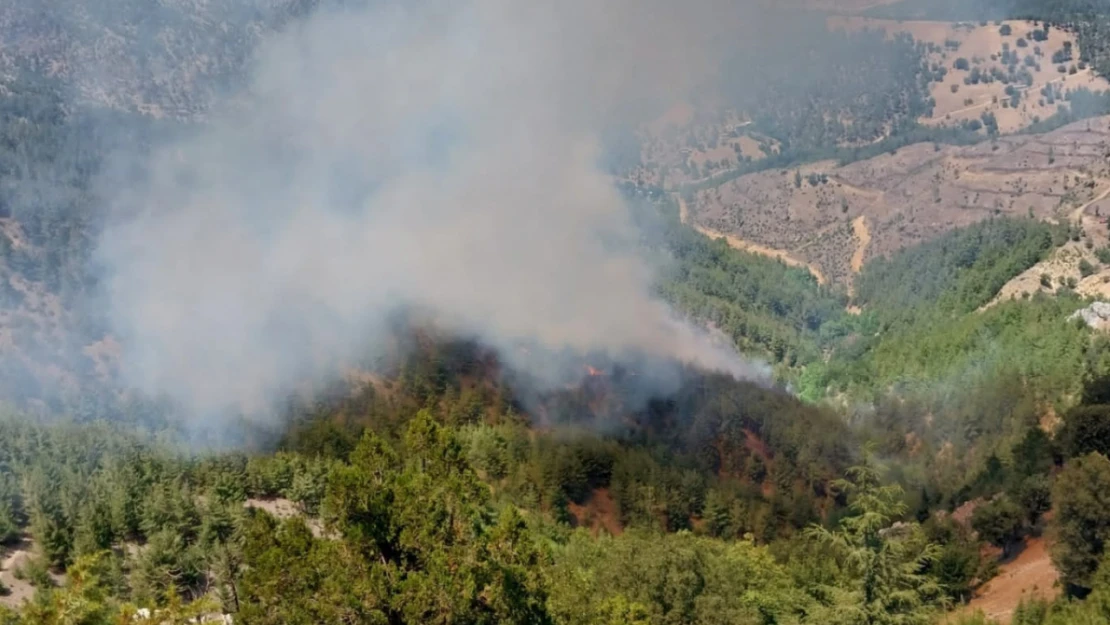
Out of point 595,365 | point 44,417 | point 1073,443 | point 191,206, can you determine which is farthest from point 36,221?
point 1073,443

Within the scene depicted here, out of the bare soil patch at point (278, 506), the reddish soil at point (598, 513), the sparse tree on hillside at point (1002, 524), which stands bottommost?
the sparse tree on hillside at point (1002, 524)

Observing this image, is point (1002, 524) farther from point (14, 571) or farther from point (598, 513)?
point (14, 571)

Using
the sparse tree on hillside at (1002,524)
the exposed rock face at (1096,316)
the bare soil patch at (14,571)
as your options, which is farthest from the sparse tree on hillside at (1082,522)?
the exposed rock face at (1096,316)

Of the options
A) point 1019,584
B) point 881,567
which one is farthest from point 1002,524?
point 881,567

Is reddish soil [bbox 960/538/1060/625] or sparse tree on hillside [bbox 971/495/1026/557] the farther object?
sparse tree on hillside [bbox 971/495/1026/557]

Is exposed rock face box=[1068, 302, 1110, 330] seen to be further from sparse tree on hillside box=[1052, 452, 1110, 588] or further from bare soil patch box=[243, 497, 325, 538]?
bare soil patch box=[243, 497, 325, 538]

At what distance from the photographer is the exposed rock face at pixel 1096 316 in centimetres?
12985

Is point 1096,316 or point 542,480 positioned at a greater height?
point 1096,316

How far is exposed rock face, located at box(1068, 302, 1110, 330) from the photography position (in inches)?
5112

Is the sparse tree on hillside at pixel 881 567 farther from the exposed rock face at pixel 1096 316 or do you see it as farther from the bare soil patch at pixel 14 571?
the exposed rock face at pixel 1096 316

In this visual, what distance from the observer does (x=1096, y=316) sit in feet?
433

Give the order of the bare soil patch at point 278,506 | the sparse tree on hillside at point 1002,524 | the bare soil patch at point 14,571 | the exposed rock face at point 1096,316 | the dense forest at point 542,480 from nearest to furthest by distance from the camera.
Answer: the dense forest at point 542,480
the bare soil patch at point 14,571
the sparse tree on hillside at point 1002,524
the bare soil patch at point 278,506
the exposed rock face at point 1096,316

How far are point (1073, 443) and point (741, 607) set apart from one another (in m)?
42.7

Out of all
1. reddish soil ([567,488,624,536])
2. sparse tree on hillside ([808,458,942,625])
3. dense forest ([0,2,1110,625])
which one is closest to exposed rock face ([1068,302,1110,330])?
dense forest ([0,2,1110,625])
